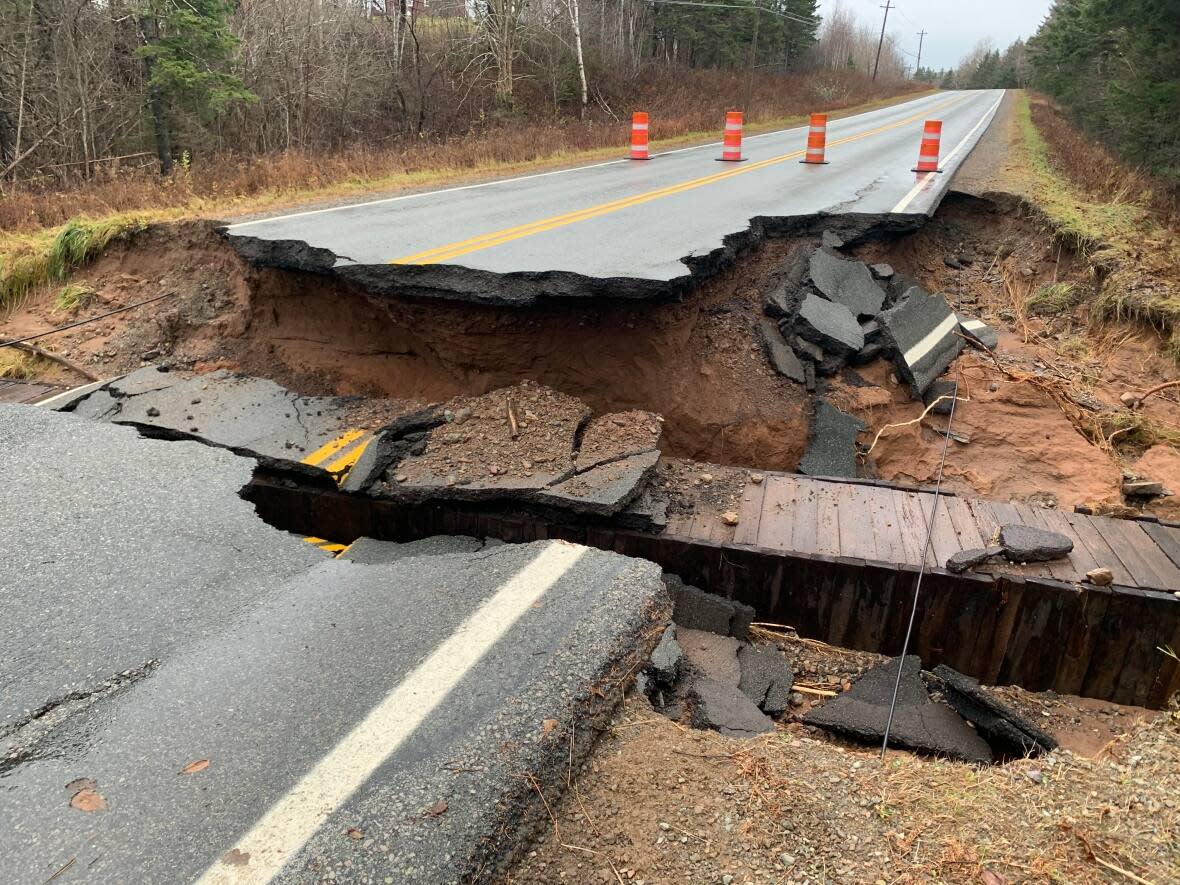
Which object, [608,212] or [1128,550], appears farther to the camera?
[608,212]

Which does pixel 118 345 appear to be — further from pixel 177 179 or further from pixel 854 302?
pixel 854 302

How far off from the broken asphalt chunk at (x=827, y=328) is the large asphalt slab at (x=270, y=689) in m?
4.18

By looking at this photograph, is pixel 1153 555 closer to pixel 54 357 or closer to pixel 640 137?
pixel 54 357

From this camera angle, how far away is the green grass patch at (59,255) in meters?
7.94

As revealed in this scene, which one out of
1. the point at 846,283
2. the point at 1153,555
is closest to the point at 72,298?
the point at 846,283

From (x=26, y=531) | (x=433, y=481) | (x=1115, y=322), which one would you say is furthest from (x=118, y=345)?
(x=1115, y=322)

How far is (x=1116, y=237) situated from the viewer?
444 inches

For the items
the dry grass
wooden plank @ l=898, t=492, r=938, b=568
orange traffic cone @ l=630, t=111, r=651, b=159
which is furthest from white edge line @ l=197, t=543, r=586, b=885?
orange traffic cone @ l=630, t=111, r=651, b=159

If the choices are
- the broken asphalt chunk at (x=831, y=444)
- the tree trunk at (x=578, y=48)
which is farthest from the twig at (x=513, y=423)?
the tree trunk at (x=578, y=48)

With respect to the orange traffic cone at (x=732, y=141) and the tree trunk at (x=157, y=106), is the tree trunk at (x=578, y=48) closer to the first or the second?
the orange traffic cone at (x=732, y=141)

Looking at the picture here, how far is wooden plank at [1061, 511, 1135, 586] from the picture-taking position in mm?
4551

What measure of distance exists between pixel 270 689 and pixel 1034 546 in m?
4.19

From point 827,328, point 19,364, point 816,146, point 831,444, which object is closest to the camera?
point 831,444

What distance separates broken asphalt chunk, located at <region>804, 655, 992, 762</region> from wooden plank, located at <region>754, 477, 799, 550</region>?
91 cm
